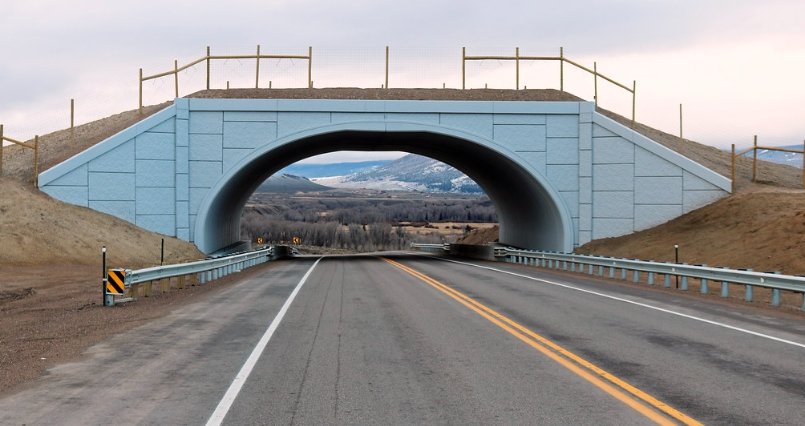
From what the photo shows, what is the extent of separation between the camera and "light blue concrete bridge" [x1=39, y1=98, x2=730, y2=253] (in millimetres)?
35781

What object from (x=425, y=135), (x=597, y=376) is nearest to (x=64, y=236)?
(x=425, y=135)

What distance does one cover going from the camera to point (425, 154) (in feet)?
164

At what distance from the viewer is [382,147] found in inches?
1868

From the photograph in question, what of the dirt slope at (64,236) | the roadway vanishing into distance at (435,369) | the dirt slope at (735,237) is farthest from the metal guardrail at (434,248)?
the roadway vanishing into distance at (435,369)

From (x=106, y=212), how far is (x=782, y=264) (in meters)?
27.7

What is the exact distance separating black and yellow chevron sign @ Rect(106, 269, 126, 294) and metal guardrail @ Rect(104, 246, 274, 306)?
22 centimetres

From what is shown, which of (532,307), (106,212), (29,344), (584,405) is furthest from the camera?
(106,212)

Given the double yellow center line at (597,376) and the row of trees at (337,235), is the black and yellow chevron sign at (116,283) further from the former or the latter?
the row of trees at (337,235)

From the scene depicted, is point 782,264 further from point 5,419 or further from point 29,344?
point 5,419

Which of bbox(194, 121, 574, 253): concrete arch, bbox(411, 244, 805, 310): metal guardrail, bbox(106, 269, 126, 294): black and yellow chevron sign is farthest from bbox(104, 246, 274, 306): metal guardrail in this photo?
bbox(411, 244, 805, 310): metal guardrail

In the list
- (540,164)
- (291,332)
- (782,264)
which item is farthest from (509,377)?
(540,164)

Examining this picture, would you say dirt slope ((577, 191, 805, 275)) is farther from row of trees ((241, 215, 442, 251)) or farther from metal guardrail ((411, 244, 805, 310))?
row of trees ((241, 215, 442, 251))

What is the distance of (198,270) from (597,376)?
55.8 ft

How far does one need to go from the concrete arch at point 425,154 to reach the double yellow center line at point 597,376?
23.6 m
